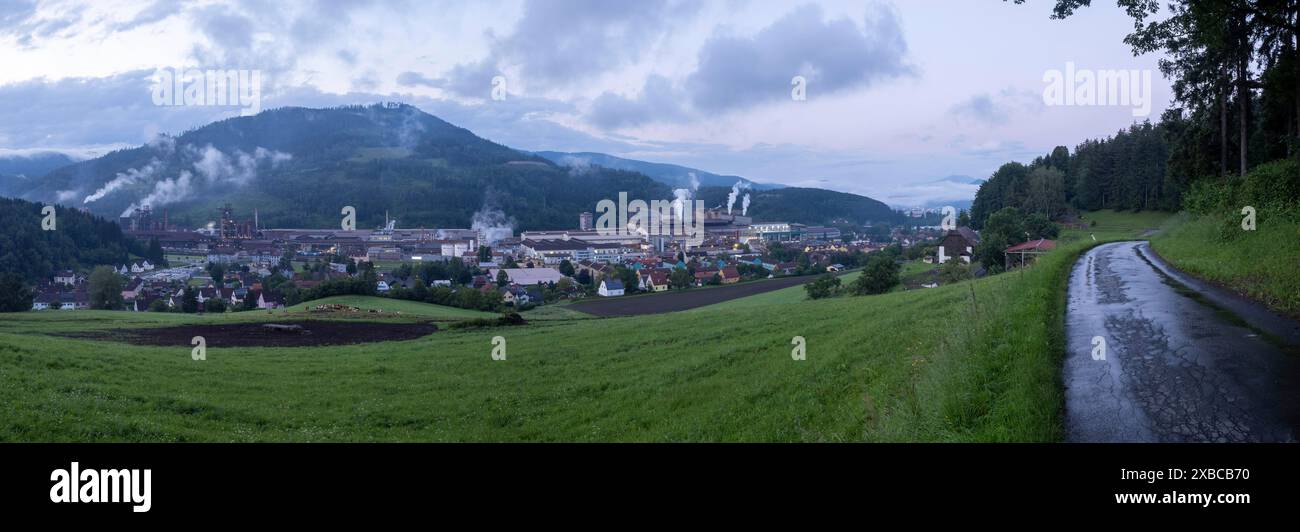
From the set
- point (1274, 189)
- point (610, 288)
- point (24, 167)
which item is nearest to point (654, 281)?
point (610, 288)

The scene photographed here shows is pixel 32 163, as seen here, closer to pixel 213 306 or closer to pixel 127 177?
pixel 127 177

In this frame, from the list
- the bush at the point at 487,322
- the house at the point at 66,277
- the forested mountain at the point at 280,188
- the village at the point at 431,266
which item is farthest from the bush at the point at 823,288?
the forested mountain at the point at 280,188

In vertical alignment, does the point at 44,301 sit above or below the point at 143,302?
above

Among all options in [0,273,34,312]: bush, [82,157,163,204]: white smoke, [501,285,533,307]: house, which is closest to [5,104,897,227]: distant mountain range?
[82,157,163,204]: white smoke

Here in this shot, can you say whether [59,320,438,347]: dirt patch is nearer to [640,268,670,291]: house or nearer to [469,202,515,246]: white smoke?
[640,268,670,291]: house

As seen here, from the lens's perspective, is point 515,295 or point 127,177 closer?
point 515,295
